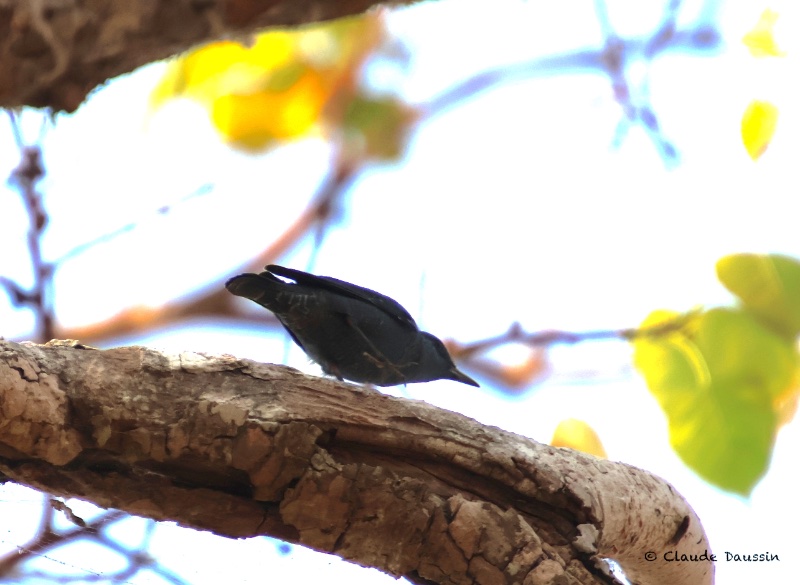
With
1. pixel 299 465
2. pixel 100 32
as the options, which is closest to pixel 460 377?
pixel 299 465

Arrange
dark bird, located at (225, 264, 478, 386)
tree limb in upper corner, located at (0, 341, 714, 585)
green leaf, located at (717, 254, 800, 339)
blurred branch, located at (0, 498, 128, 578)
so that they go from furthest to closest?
dark bird, located at (225, 264, 478, 386), green leaf, located at (717, 254, 800, 339), blurred branch, located at (0, 498, 128, 578), tree limb in upper corner, located at (0, 341, 714, 585)

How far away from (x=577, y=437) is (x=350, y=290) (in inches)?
47.6

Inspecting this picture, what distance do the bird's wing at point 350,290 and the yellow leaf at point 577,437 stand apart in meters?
0.86

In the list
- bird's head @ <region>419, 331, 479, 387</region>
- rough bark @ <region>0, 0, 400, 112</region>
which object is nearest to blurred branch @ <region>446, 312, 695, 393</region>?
bird's head @ <region>419, 331, 479, 387</region>

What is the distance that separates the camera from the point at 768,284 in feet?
10.6

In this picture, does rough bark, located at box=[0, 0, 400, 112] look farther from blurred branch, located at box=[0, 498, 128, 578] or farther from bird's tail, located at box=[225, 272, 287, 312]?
blurred branch, located at box=[0, 498, 128, 578]

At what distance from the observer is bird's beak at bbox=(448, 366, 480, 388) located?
179 inches

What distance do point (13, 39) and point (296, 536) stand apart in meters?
1.91

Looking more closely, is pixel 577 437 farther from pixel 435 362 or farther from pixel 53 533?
pixel 53 533

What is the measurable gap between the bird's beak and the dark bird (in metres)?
0.49

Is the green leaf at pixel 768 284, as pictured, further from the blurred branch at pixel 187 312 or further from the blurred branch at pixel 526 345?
the blurred branch at pixel 187 312

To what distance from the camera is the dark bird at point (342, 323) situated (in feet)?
12.1

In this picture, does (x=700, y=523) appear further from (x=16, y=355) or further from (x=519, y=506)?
(x=16, y=355)

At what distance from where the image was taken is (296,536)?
8.00 ft
